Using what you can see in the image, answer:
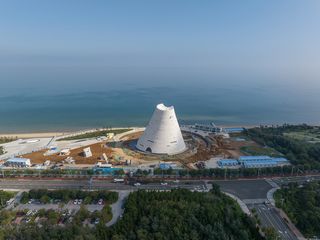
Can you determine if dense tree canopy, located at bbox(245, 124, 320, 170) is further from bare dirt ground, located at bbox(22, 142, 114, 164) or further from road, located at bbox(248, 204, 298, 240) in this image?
bare dirt ground, located at bbox(22, 142, 114, 164)

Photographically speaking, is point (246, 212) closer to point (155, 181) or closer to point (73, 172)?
point (155, 181)

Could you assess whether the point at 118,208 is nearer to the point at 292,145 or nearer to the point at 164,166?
the point at 164,166

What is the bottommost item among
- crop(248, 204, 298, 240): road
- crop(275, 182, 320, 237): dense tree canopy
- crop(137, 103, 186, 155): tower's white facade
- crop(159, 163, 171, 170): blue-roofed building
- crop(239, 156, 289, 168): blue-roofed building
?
crop(248, 204, 298, 240): road

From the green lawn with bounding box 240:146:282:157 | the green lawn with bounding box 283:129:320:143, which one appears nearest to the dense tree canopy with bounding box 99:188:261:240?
the green lawn with bounding box 240:146:282:157

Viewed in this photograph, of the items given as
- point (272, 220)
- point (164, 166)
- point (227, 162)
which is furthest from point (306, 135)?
point (272, 220)

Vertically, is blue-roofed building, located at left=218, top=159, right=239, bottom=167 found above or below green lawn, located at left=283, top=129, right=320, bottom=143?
below

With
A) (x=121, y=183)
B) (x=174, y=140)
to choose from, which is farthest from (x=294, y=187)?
(x=121, y=183)

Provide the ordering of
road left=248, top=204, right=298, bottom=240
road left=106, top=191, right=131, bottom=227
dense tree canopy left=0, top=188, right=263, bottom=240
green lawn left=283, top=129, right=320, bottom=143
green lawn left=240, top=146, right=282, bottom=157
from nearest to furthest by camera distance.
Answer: dense tree canopy left=0, top=188, right=263, bottom=240 < road left=248, top=204, right=298, bottom=240 < road left=106, top=191, right=131, bottom=227 < green lawn left=240, top=146, right=282, bottom=157 < green lawn left=283, top=129, right=320, bottom=143
